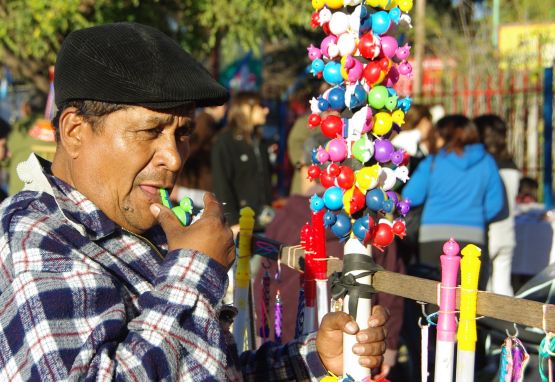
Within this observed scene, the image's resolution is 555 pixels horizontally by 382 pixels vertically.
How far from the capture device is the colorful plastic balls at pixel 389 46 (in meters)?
2.08

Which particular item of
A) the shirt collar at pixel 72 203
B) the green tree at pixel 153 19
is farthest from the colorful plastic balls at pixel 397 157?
the green tree at pixel 153 19

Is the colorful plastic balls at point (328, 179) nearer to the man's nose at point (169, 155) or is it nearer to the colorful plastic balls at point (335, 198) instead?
the colorful plastic balls at point (335, 198)

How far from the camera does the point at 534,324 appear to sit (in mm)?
1706

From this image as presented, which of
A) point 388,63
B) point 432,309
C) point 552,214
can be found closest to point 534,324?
point 388,63

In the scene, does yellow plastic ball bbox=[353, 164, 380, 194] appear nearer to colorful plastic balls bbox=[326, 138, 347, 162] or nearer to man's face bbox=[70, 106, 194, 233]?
colorful plastic balls bbox=[326, 138, 347, 162]

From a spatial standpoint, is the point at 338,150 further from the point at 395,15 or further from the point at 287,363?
the point at 287,363

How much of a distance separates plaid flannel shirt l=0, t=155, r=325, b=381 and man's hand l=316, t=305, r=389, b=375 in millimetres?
410

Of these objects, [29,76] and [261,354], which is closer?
[261,354]

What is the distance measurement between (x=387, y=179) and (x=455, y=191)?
397 cm

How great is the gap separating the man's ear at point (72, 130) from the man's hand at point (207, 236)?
0.86 feet

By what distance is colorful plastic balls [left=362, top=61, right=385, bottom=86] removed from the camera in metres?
2.07

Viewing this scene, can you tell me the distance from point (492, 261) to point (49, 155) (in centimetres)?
342

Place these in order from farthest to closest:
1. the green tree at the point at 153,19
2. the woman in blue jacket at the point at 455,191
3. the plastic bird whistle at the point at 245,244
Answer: the green tree at the point at 153,19, the woman in blue jacket at the point at 455,191, the plastic bird whistle at the point at 245,244

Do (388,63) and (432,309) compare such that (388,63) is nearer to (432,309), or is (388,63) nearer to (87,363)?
(87,363)
